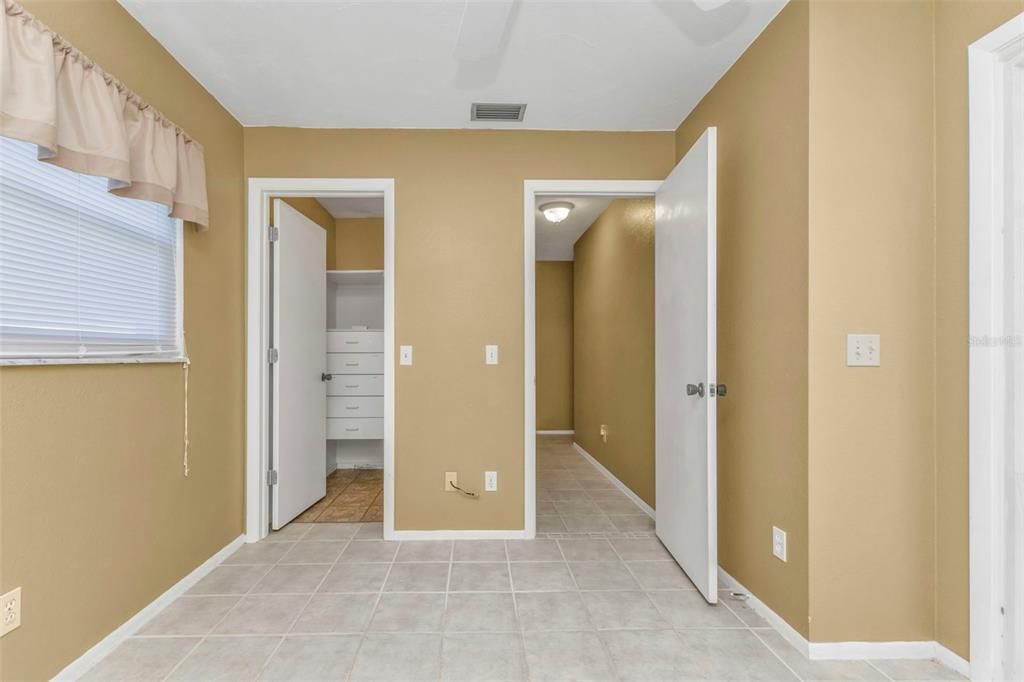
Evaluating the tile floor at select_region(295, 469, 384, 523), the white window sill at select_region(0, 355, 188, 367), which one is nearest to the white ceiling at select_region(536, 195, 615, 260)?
the tile floor at select_region(295, 469, 384, 523)

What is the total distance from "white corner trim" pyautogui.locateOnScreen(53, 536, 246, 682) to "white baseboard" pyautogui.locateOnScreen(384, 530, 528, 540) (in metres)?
0.86

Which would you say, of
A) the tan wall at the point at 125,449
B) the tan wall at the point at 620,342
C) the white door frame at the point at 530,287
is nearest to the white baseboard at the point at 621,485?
the tan wall at the point at 620,342

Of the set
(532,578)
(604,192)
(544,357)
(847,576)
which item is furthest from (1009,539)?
(544,357)

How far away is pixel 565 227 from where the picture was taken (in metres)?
5.27

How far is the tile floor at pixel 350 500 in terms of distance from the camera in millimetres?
3170

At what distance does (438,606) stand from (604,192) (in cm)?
230

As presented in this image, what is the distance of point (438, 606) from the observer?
204cm

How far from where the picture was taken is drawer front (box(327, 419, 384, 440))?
13.9ft

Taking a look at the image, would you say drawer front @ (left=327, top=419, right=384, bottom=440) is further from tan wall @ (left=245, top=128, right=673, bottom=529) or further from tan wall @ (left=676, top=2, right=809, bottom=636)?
tan wall @ (left=676, top=2, right=809, bottom=636)

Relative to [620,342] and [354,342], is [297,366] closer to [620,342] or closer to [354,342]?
[354,342]

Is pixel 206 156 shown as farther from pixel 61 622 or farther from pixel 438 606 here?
pixel 438 606

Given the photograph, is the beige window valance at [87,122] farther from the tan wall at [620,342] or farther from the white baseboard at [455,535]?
the tan wall at [620,342]

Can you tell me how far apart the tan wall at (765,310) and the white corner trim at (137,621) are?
8.01 feet

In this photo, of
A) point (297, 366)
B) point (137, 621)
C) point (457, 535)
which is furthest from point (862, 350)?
point (297, 366)
